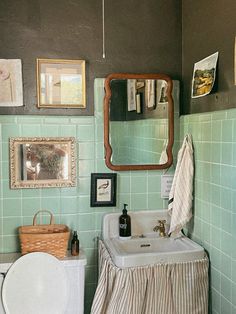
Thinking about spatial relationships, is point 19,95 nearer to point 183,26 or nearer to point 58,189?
point 58,189

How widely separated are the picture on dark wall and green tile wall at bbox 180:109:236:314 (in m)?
0.14

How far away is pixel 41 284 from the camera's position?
2178mm

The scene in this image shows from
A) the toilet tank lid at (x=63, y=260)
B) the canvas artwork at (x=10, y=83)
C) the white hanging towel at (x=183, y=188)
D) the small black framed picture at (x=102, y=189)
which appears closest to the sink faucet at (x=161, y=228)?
the white hanging towel at (x=183, y=188)

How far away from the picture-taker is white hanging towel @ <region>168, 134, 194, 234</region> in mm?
2361

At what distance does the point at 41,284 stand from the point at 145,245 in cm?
70

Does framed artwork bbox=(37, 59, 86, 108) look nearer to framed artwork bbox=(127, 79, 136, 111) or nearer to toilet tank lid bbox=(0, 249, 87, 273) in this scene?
framed artwork bbox=(127, 79, 136, 111)

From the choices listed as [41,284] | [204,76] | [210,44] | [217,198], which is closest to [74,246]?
[41,284]

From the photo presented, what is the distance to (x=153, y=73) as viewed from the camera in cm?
252

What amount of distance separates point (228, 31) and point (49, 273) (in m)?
1.67

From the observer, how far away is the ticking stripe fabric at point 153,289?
207 cm

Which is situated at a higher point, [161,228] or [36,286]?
[161,228]

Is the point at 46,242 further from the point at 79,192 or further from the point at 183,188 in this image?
the point at 183,188

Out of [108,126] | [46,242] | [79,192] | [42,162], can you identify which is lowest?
[46,242]

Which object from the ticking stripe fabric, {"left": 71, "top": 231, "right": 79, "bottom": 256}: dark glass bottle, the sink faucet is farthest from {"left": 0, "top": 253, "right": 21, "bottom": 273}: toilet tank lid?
the sink faucet
